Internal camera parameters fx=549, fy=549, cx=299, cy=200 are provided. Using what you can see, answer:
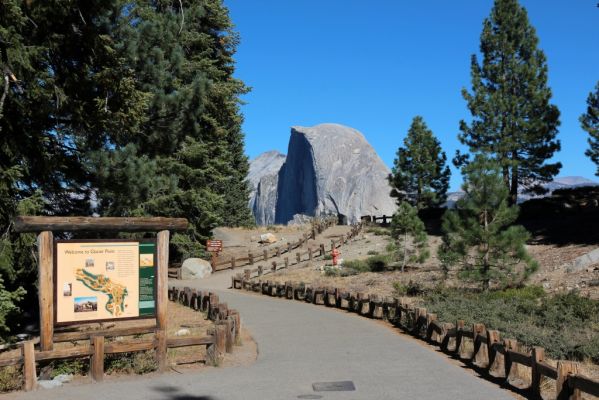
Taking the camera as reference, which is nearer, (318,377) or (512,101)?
(318,377)

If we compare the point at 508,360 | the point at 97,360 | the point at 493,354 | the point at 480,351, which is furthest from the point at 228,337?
the point at 508,360

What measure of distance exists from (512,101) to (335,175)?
7994cm

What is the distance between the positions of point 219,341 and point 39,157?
6218mm

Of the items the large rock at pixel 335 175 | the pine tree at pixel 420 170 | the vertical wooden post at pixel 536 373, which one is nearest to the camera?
the vertical wooden post at pixel 536 373

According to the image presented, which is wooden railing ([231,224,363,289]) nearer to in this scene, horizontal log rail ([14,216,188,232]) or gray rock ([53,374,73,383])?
horizontal log rail ([14,216,188,232])

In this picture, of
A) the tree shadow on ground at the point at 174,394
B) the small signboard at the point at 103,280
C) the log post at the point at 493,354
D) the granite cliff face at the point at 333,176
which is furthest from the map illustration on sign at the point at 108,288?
the granite cliff face at the point at 333,176

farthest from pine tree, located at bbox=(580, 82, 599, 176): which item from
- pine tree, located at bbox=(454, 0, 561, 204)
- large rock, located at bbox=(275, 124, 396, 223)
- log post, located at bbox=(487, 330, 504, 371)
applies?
large rock, located at bbox=(275, 124, 396, 223)

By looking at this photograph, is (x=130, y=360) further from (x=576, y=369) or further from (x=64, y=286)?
(x=576, y=369)

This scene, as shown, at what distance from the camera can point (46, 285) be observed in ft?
30.1

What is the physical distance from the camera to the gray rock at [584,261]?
20.7 m

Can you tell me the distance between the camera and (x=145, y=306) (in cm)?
1015

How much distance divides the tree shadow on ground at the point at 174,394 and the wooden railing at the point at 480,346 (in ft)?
14.4

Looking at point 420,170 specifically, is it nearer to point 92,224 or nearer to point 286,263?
point 286,263

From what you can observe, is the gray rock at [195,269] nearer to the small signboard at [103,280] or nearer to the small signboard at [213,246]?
the small signboard at [213,246]
